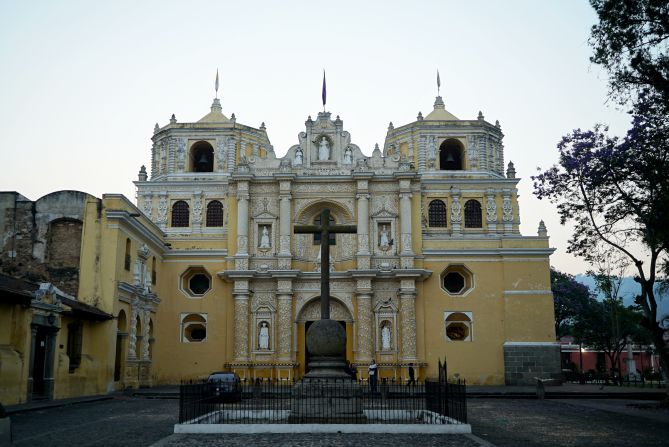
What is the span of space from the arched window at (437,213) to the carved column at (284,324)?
28.8ft

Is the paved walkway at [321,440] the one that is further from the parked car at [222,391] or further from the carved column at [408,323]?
the carved column at [408,323]

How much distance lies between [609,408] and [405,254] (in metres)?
14.6

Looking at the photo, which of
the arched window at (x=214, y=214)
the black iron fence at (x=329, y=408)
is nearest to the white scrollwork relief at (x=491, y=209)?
the arched window at (x=214, y=214)

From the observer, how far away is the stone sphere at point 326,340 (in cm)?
1548

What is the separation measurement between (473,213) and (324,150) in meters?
8.72

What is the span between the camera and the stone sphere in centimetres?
1548

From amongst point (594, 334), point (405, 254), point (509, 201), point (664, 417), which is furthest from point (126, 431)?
point (594, 334)

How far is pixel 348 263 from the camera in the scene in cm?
3497

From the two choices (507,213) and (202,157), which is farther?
(202,157)

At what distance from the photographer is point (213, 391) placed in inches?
704

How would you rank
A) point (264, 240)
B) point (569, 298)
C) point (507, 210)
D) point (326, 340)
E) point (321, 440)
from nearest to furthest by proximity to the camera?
point (321, 440) < point (326, 340) < point (264, 240) < point (507, 210) < point (569, 298)

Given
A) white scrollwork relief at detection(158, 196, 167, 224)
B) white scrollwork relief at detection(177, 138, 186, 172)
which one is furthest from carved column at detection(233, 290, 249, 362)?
white scrollwork relief at detection(177, 138, 186, 172)

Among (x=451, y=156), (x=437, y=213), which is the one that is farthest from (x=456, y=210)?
(x=451, y=156)

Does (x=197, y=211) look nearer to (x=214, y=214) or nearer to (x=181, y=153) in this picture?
(x=214, y=214)
